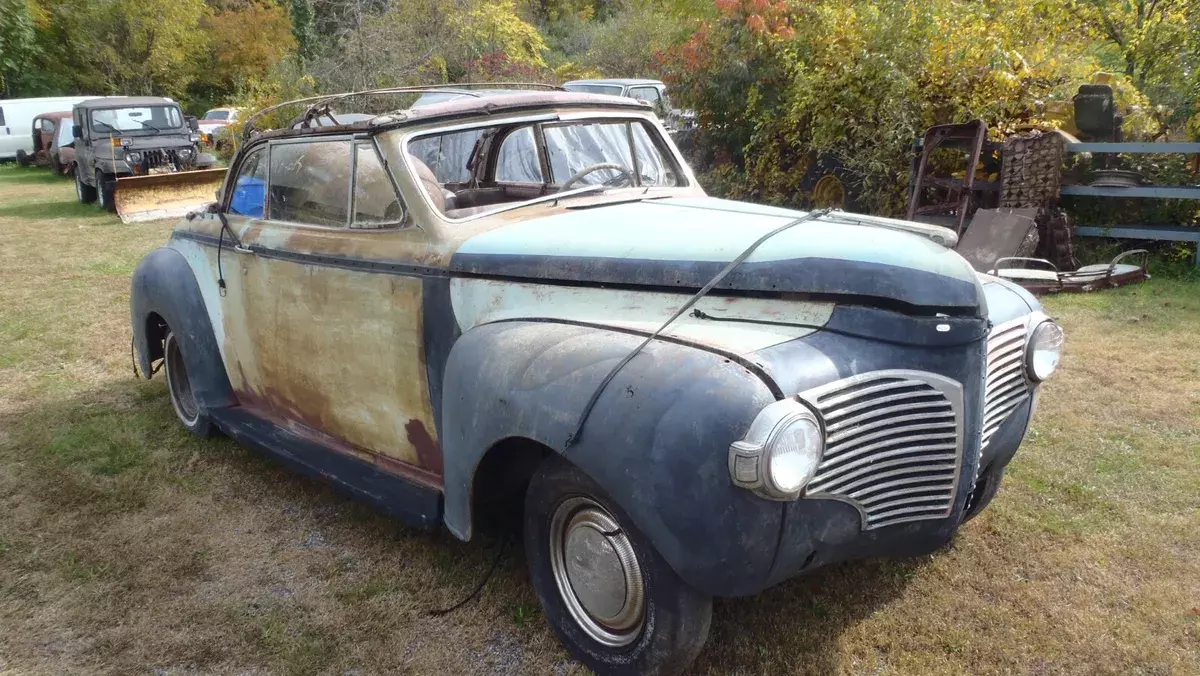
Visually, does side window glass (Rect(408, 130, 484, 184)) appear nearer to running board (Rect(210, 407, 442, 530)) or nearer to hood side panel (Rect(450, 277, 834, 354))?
hood side panel (Rect(450, 277, 834, 354))

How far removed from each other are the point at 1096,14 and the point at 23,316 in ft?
43.7

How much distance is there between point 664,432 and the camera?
86.1 inches

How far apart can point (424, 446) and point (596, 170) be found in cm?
139

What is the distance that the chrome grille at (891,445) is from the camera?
2.23 meters

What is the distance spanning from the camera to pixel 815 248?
2.58 metres

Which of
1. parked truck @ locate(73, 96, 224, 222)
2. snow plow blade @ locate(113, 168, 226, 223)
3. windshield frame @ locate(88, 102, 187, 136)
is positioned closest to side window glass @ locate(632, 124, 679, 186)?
snow plow blade @ locate(113, 168, 226, 223)

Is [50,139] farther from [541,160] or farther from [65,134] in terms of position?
[541,160]

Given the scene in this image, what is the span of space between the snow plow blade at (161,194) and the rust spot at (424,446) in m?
10.9

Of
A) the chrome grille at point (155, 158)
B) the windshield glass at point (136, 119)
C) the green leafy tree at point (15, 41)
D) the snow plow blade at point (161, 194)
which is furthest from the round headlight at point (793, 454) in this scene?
the green leafy tree at point (15, 41)

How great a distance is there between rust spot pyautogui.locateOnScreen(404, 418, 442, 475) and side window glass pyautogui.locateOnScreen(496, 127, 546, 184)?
124 centimetres

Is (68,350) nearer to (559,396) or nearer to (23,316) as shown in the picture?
(23,316)

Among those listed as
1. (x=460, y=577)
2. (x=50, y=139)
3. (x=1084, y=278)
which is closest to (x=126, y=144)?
(x=50, y=139)

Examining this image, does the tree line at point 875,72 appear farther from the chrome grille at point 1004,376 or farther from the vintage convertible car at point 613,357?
the chrome grille at point 1004,376

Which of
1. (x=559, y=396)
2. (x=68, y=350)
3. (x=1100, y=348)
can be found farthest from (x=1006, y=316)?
(x=68, y=350)
